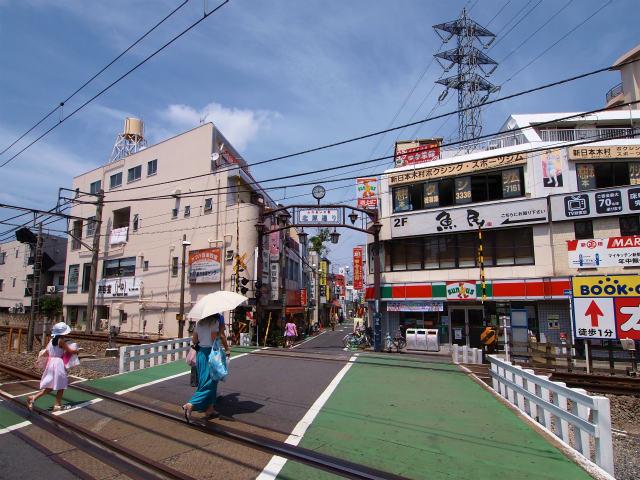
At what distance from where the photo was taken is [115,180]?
35.1m

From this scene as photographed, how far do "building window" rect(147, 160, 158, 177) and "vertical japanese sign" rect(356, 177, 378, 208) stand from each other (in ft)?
50.7

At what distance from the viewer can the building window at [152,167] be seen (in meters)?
31.9

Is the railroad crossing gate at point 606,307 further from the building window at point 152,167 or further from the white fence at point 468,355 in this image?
the building window at point 152,167

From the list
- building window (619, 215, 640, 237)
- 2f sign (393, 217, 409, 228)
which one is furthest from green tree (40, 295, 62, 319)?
building window (619, 215, 640, 237)

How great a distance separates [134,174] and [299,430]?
31.8m

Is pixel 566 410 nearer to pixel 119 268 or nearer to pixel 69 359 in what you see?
pixel 69 359

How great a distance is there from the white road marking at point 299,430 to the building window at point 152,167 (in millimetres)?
26052

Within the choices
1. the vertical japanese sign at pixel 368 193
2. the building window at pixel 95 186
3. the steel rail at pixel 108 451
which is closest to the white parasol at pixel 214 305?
the steel rail at pixel 108 451

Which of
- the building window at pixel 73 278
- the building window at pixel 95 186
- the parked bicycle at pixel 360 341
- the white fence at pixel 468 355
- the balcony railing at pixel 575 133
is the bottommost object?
the parked bicycle at pixel 360 341

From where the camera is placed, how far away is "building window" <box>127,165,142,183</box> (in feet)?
109

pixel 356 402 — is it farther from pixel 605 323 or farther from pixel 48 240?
pixel 48 240

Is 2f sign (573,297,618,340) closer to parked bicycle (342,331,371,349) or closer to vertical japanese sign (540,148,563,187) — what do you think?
vertical japanese sign (540,148,563,187)

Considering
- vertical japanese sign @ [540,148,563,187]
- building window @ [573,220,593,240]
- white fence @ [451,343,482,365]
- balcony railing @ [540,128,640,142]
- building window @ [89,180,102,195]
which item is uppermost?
balcony railing @ [540,128,640,142]

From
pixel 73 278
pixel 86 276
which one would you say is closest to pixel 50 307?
pixel 73 278
